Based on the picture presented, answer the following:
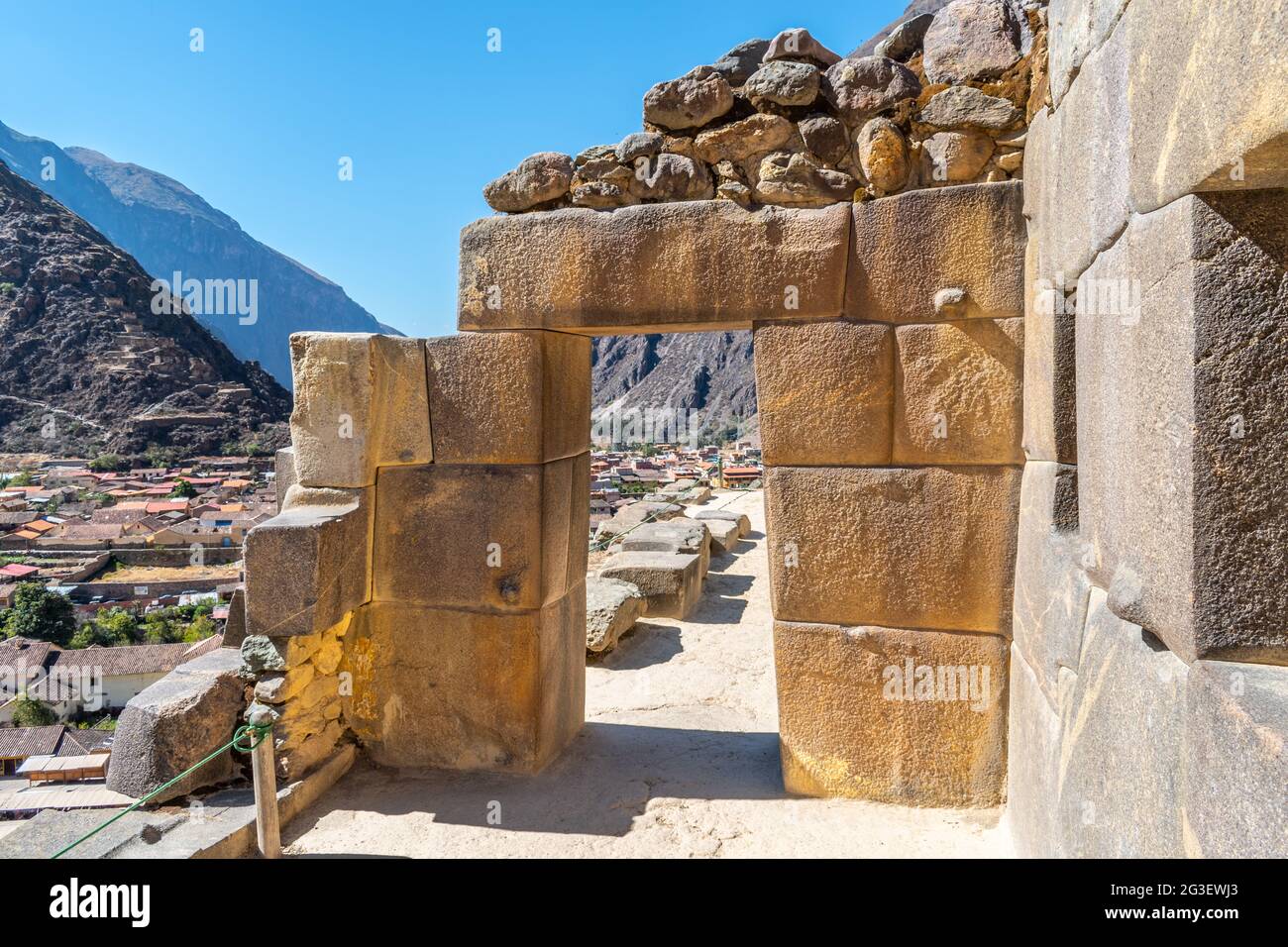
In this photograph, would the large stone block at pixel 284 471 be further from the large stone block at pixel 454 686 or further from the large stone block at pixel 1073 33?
the large stone block at pixel 1073 33

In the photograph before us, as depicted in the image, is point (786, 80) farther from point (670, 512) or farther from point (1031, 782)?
point (670, 512)

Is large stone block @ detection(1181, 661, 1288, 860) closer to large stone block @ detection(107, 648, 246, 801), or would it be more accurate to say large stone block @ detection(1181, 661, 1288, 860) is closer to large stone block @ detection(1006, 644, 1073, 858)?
large stone block @ detection(1006, 644, 1073, 858)

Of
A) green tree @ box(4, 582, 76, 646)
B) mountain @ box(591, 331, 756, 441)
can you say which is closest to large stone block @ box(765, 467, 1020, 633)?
green tree @ box(4, 582, 76, 646)

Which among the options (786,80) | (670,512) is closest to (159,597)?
(670,512)

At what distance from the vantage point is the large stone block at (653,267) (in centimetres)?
367

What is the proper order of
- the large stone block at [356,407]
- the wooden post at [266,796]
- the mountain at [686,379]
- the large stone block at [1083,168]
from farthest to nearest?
1. the mountain at [686,379]
2. the large stone block at [356,407]
3. the wooden post at [266,796]
4. the large stone block at [1083,168]

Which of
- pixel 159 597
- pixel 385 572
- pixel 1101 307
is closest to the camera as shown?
pixel 1101 307

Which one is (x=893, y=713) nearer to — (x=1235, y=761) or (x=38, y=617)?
(x=1235, y=761)

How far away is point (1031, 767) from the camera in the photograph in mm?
3049

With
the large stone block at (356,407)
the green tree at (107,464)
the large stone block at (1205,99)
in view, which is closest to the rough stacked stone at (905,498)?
the large stone block at (1205,99)

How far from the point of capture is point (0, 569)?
3173 centimetres

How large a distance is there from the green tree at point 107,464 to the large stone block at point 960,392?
60.2m

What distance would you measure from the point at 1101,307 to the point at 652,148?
2.39m

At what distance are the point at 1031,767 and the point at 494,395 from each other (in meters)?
2.94
